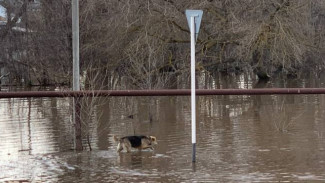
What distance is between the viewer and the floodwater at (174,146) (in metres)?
8.70

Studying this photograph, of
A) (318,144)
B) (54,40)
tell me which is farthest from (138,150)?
(54,40)

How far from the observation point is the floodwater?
870 cm

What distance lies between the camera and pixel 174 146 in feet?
38.3

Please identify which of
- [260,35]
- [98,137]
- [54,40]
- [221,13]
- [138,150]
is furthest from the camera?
[54,40]

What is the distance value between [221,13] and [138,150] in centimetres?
1764

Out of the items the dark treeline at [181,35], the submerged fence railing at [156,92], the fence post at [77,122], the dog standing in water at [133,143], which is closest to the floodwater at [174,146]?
the dog standing in water at [133,143]

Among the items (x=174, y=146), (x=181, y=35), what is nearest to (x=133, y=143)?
(x=174, y=146)

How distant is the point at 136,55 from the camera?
26.1m

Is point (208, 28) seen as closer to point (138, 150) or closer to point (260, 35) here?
point (260, 35)

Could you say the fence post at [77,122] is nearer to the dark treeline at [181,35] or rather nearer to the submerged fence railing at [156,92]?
the submerged fence railing at [156,92]

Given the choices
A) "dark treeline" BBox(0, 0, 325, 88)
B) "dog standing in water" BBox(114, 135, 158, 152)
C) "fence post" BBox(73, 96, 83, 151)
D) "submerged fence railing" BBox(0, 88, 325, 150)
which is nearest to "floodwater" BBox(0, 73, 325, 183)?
"dog standing in water" BBox(114, 135, 158, 152)

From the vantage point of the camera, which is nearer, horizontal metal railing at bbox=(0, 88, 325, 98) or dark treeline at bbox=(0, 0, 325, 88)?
horizontal metal railing at bbox=(0, 88, 325, 98)

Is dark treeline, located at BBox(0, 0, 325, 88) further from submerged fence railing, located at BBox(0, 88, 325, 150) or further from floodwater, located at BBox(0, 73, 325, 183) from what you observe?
submerged fence railing, located at BBox(0, 88, 325, 150)

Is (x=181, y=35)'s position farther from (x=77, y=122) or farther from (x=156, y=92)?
(x=156, y=92)
